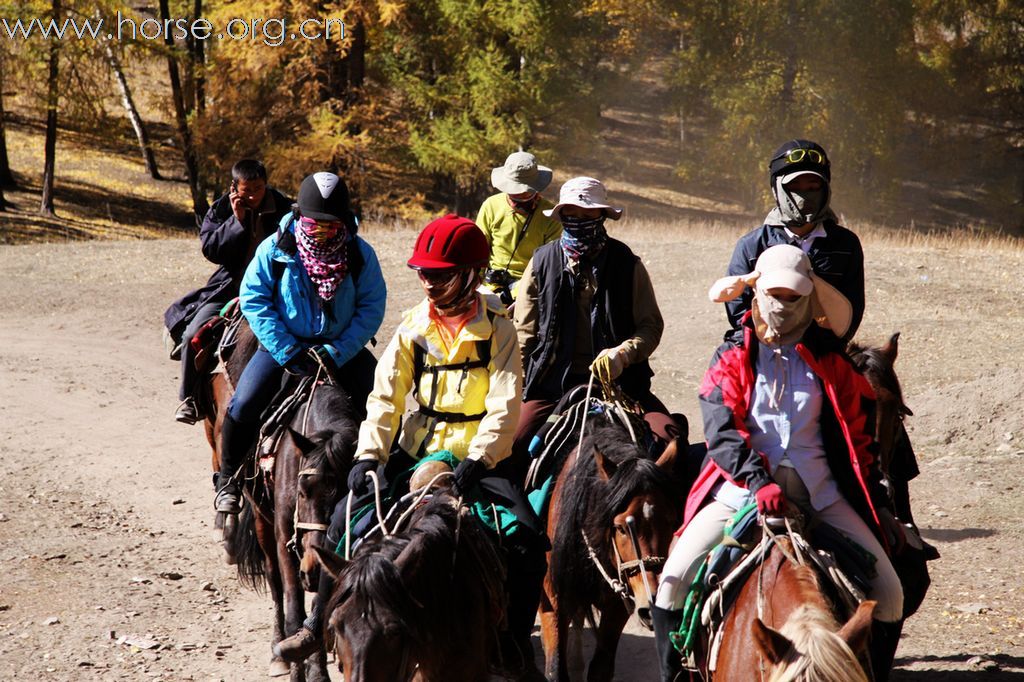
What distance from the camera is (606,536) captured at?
569cm

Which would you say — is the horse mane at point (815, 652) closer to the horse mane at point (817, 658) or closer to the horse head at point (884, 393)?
the horse mane at point (817, 658)

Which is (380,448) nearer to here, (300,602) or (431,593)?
(431,593)

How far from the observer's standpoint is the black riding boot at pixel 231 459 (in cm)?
722

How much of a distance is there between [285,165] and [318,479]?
26035 millimetres

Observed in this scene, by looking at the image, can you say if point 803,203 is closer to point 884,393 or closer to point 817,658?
point 884,393

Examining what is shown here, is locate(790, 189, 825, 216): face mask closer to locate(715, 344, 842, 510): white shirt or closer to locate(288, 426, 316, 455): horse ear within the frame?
locate(715, 344, 842, 510): white shirt

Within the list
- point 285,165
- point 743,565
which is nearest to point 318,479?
point 743,565

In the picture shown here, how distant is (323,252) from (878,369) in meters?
3.57

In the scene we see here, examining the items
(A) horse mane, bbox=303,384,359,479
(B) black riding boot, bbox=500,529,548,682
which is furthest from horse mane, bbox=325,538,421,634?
(A) horse mane, bbox=303,384,359,479

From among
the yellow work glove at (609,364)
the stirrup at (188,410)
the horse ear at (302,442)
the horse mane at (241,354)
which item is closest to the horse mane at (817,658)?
the yellow work glove at (609,364)

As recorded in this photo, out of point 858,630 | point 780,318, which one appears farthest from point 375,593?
point 780,318

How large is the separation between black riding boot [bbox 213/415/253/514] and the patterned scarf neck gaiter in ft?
3.49

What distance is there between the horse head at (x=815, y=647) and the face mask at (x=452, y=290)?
2199 mm

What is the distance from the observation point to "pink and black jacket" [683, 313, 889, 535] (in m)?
4.57
